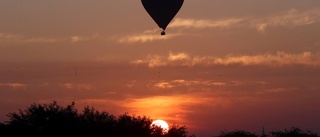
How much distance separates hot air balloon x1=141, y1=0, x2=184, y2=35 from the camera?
54812 millimetres

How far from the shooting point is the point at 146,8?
5547cm

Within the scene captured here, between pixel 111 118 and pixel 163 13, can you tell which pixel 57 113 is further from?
pixel 163 13

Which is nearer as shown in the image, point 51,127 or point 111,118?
point 51,127

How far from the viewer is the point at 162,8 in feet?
181

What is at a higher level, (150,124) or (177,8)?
(177,8)

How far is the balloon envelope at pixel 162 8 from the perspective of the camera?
180 ft

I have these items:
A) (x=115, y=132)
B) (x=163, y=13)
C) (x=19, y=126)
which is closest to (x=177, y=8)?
(x=163, y=13)

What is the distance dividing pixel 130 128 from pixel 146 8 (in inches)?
561

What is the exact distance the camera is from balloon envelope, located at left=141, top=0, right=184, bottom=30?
5481cm

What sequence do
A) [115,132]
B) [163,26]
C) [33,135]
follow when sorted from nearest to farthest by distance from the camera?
1. [163,26]
2. [33,135]
3. [115,132]

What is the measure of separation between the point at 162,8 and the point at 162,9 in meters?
0.08

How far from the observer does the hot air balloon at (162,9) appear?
5481cm

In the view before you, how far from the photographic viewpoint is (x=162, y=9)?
5503cm

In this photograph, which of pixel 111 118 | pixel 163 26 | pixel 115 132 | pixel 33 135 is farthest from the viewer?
pixel 111 118
